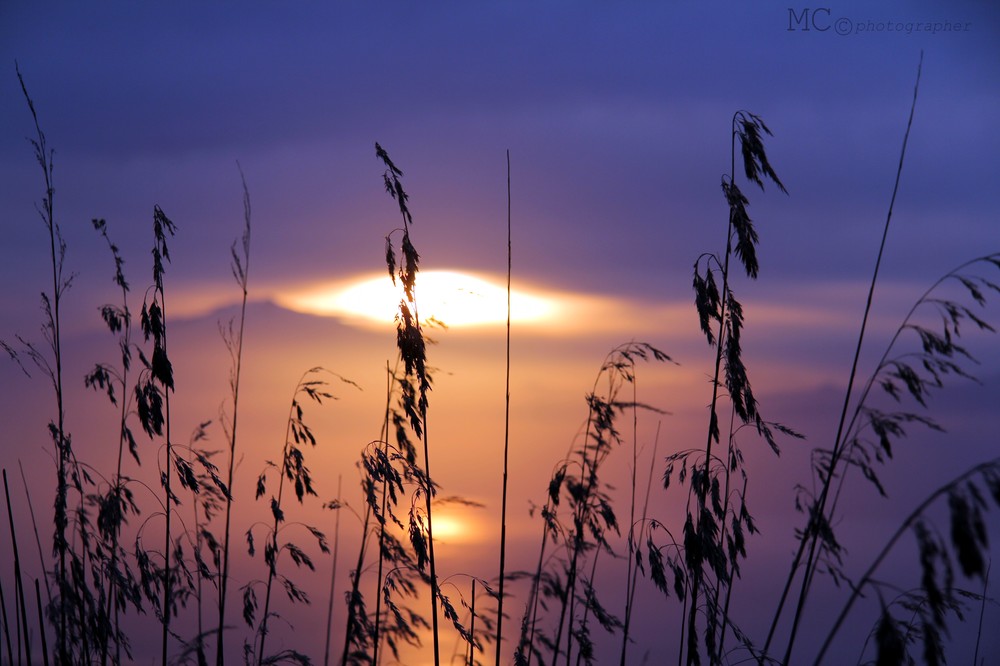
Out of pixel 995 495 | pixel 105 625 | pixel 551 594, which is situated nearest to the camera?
pixel 995 495

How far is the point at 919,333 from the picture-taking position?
9.34 ft

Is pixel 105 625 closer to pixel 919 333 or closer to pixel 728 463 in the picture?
pixel 728 463

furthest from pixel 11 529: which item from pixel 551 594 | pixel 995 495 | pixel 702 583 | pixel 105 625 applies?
pixel 995 495

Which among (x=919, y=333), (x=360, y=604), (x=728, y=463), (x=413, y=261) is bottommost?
(x=360, y=604)

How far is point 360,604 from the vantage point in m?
3.92

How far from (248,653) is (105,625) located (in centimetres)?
76

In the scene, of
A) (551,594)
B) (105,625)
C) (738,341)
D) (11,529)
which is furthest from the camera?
(551,594)

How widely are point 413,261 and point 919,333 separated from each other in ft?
6.17

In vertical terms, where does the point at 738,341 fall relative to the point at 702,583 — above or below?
above

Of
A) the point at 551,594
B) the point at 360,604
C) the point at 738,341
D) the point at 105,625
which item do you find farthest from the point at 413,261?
the point at 105,625

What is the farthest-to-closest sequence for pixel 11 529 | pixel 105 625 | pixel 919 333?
pixel 105 625, pixel 11 529, pixel 919 333

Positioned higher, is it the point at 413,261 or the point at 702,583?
the point at 413,261

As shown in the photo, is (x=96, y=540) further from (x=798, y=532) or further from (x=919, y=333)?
(x=919, y=333)

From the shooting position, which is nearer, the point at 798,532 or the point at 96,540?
the point at 798,532
